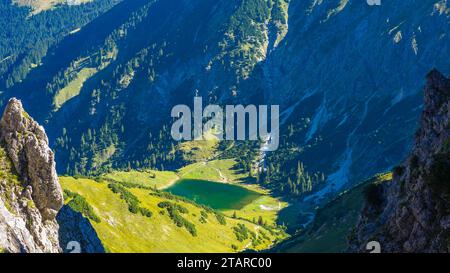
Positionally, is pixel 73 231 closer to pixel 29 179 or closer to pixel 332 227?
pixel 29 179

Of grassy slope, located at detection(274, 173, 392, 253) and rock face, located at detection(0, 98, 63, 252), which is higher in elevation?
rock face, located at detection(0, 98, 63, 252)

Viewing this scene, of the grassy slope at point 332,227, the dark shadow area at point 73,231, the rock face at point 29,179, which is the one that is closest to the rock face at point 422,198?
the dark shadow area at point 73,231

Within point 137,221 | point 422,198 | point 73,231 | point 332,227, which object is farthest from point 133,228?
point 422,198

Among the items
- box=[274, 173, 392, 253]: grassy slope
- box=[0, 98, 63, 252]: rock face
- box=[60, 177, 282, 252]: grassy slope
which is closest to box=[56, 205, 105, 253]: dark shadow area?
box=[0, 98, 63, 252]: rock face

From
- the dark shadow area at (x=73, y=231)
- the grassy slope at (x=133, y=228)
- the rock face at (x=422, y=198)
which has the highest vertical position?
the rock face at (x=422, y=198)

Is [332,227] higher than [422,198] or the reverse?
the reverse

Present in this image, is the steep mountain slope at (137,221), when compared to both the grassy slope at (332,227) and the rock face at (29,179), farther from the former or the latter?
the rock face at (29,179)

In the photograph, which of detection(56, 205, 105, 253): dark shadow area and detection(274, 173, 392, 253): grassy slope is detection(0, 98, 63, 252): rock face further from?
detection(274, 173, 392, 253): grassy slope
